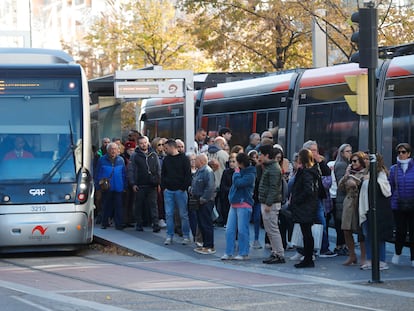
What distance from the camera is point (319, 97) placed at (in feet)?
70.4

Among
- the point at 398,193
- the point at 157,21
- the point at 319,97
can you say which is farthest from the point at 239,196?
the point at 157,21

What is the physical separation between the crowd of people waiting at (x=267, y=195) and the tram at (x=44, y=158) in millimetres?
1510

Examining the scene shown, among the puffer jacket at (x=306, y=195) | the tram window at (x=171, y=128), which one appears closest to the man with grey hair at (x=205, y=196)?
the puffer jacket at (x=306, y=195)

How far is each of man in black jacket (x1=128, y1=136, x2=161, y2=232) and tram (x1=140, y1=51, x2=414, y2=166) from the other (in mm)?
3557

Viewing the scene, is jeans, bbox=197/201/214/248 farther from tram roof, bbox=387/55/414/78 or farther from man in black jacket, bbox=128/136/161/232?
tram roof, bbox=387/55/414/78

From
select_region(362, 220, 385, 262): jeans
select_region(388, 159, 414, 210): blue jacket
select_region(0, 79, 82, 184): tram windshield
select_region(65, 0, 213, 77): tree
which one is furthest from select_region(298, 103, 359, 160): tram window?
select_region(65, 0, 213, 77): tree

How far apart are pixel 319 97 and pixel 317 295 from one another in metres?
9.82

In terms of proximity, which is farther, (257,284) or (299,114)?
(299,114)

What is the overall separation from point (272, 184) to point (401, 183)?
1.82 m

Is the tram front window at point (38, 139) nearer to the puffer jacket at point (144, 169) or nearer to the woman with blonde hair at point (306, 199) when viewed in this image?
the puffer jacket at point (144, 169)

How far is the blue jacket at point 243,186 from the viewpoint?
15.7 m

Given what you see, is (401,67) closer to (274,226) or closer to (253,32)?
(274,226)

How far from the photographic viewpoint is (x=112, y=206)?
20.5 meters

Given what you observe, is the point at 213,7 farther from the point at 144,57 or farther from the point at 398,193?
the point at 398,193
